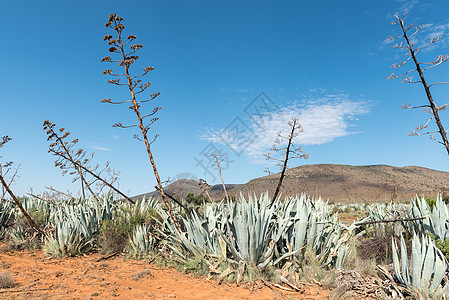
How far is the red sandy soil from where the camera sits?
12.5ft

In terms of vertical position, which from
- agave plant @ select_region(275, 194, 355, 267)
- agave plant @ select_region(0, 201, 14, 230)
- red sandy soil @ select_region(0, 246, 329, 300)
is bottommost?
red sandy soil @ select_region(0, 246, 329, 300)

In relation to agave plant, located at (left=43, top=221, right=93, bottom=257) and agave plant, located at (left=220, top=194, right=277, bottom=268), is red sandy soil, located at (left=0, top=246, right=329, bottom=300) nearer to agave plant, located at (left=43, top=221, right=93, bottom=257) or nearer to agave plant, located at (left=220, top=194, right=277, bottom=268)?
agave plant, located at (left=220, top=194, right=277, bottom=268)

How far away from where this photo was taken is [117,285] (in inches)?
166

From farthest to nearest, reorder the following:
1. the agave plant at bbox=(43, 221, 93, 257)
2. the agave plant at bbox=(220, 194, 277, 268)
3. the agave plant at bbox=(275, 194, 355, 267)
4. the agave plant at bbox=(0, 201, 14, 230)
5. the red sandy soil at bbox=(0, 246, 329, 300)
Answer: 1. the agave plant at bbox=(0, 201, 14, 230)
2. the agave plant at bbox=(43, 221, 93, 257)
3. the agave plant at bbox=(275, 194, 355, 267)
4. the agave plant at bbox=(220, 194, 277, 268)
5. the red sandy soil at bbox=(0, 246, 329, 300)

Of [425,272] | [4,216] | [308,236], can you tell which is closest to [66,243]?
[4,216]

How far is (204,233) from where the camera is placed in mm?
4770

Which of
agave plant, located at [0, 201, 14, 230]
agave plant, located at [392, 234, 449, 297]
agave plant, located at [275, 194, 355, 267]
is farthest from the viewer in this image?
agave plant, located at [0, 201, 14, 230]

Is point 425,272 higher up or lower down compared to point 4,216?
lower down

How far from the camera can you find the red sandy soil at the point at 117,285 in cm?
380

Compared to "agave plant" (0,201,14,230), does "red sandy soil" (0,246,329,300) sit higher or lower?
lower

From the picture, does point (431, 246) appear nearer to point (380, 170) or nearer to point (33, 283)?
point (33, 283)

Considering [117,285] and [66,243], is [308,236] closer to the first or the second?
[117,285]

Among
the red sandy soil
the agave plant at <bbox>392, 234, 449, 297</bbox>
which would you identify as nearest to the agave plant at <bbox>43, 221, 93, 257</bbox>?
the red sandy soil

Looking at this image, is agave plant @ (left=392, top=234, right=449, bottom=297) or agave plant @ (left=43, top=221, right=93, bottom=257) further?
agave plant @ (left=43, top=221, right=93, bottom=257)
